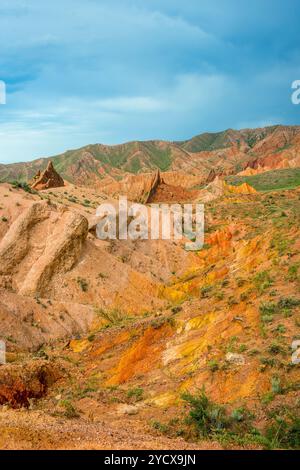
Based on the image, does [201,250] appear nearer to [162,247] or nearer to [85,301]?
[162,247]

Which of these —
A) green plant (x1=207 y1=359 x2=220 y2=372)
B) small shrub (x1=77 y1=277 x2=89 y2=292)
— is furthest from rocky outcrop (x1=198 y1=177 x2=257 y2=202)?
green plant (x1=207 y1=359 x2=220 y2=372)

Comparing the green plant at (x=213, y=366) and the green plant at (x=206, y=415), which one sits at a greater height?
the green plant at (x=213, y=366)

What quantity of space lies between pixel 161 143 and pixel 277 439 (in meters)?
186

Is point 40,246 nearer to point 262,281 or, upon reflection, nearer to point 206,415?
point 262,281

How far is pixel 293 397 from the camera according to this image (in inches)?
339

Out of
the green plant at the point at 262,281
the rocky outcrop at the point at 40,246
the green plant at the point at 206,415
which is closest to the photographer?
the green plant at the point at 206,415

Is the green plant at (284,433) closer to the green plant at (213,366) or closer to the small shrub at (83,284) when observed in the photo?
the green plant at (213,366)

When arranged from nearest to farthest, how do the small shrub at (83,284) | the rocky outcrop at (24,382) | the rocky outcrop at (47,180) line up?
the rocky outcrop at (24,382) → the small shrub at (83,284) → the rocky outcrop at (47,180)

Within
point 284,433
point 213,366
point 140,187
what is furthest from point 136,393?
point 140,187

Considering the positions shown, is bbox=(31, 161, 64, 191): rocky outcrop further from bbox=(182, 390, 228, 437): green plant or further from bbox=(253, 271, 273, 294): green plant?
bbox=(182, 390, 228, 437): green plant

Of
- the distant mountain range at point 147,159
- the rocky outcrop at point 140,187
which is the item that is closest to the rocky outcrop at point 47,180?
the rocky outcrop at point 140,187
